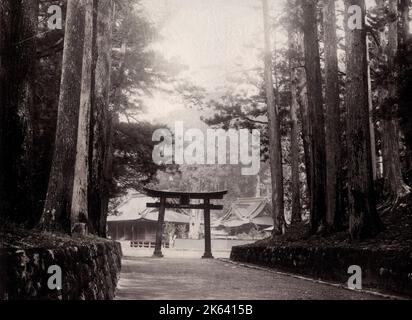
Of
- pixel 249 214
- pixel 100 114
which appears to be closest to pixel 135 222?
pixel 249 214

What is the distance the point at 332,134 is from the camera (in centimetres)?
1144

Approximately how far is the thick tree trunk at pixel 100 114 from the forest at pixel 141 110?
0.03 m

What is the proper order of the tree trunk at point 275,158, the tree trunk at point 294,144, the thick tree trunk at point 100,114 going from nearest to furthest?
the thick tree trunk at point 100,114, the tree trunk at point 275,158, the tree trunk at point 294,144

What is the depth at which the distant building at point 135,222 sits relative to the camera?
1619 inches

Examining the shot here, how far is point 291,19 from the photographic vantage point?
13.6m

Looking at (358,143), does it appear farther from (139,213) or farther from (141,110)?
(139,213)

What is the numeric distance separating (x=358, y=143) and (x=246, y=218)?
3741 cm

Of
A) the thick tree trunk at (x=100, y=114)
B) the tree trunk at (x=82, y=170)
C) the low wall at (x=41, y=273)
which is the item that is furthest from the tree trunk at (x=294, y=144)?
the low wall at (x=41, y=273)

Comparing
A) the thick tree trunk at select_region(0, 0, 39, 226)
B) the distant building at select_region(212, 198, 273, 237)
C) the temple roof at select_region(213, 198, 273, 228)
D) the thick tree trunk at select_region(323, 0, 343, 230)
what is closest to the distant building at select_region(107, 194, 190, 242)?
the distant building at select_region(212, 198, 273, 237)

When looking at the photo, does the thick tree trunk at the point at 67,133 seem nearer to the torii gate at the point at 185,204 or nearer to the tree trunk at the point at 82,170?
the tree trunk at the point at 82,170

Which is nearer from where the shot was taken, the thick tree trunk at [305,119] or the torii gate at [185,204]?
the thick tree trunk at [305,119]

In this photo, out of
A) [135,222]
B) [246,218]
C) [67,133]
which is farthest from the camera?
[246,218]

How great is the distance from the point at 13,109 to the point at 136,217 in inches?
1406

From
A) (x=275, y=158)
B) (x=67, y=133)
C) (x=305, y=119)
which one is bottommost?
(x=67, y=133)
